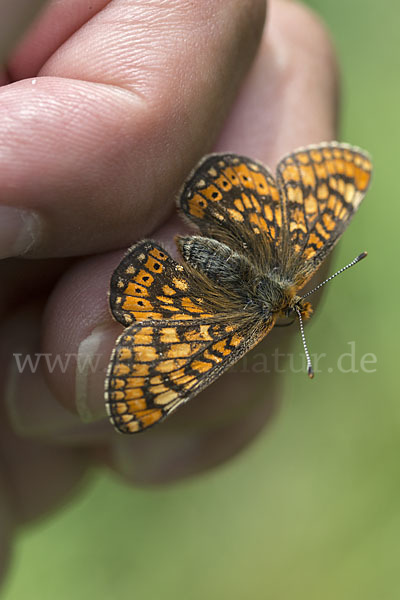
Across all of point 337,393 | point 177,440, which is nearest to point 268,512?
point 337,393

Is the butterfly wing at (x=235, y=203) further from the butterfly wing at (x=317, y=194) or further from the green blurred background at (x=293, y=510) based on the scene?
the green blurred background at (x=293, y=510)

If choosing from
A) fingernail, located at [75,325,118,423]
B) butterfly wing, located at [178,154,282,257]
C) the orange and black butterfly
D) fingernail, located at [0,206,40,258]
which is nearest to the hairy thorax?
the orange and black butterfly

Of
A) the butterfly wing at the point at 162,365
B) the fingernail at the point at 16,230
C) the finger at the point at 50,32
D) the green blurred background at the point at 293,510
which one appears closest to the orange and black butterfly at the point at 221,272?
the butterfly wing at the point at 162,365

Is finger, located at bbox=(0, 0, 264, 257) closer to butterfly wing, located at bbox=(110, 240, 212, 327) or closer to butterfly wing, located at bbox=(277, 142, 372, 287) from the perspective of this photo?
butterfly wing, located at bbox=(110, 240, 212, 327)

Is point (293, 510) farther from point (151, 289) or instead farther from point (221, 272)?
point (151, 289)

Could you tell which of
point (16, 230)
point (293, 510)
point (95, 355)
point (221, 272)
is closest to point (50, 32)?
point (16, 230)

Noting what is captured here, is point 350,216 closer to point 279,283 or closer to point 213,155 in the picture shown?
point 279,283

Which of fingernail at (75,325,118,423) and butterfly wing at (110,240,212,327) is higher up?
butterfly wing at (110,240,212,327)
